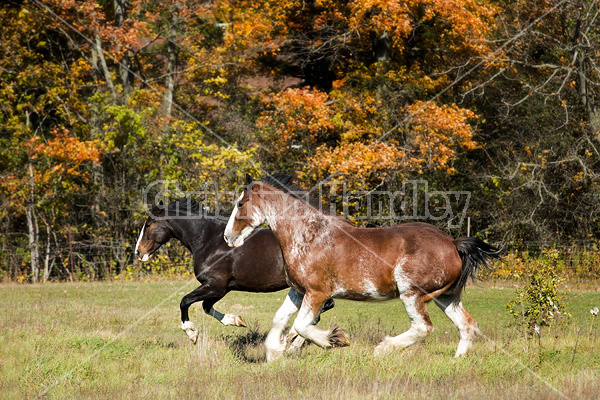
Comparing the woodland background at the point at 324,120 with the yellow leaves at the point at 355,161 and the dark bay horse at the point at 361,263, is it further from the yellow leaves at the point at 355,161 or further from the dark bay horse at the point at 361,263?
the dark bay horse at the point at 361,263

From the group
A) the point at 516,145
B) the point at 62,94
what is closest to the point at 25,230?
the point at 62,94

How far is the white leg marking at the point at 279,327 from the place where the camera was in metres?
7.64

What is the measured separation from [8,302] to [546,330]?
11026mm

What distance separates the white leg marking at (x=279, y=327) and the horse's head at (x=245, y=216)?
1.03 metres

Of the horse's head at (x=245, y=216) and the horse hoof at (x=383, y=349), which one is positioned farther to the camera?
the horse's head at (x=245, y=216)

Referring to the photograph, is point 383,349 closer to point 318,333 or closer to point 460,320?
point 318,333

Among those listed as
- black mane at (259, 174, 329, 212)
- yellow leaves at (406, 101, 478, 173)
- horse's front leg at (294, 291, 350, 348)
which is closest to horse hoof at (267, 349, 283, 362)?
horse's front leg at (294, 291, 350, 348)

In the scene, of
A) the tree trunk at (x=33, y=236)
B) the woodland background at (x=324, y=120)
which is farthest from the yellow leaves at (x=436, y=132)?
the tree trunk at (x=33, y=236)

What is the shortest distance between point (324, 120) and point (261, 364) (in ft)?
43.9

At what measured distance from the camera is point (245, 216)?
780 cm

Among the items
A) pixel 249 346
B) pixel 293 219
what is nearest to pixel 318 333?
pixel 293 219

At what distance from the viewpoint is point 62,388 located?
6.27 metres

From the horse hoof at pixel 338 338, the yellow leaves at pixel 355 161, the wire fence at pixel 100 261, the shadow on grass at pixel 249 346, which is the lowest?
the wire fence at pixel 100 261

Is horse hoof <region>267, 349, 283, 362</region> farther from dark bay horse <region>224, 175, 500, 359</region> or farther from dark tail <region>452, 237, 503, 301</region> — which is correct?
dark tail <region>452, 237, 503, 301</region>
